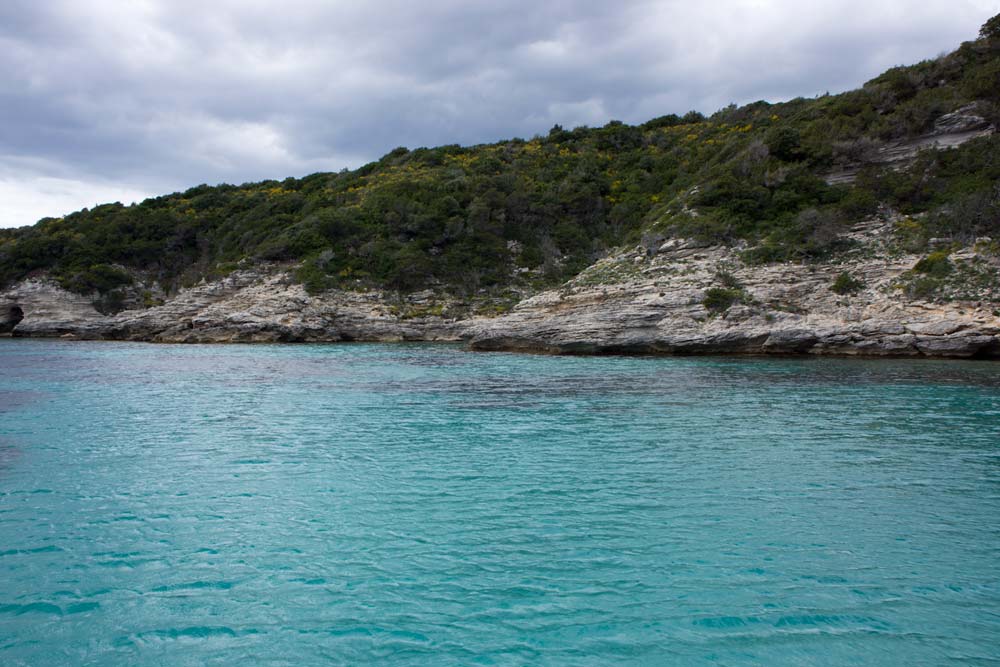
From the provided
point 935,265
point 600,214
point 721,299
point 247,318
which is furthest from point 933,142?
point 247,318

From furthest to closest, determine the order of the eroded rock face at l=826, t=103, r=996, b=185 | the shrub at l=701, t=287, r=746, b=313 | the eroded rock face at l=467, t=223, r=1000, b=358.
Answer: the eroded rock face at l=826, t=103, r=996, b=185, the shrub at l=701, t=287, r=746, b=313, the eroded rock face at l=467, t=223, r=1000, b=358

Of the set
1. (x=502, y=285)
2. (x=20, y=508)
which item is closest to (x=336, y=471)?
(x=20, y=508)

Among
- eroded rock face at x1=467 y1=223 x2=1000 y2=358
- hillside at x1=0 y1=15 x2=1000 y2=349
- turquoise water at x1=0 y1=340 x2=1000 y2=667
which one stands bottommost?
turquoise water at x1=0 y1=340 x2=1000 y2=667

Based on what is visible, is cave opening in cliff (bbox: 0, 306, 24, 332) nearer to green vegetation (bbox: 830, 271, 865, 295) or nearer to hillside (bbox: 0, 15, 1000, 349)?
hillside (bbox: 0, 15, 1000, 349)

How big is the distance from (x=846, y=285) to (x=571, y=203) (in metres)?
32.0

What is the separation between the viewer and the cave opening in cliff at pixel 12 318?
48.6m

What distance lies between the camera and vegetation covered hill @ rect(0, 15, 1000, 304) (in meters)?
32.8

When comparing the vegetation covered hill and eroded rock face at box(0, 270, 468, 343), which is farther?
eroded rock face at box(0, 270, 468, 343)

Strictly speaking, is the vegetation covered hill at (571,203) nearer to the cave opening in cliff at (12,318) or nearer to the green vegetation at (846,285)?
the green vegetation at (846,285)

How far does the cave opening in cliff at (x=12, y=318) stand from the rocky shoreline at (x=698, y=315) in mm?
12744

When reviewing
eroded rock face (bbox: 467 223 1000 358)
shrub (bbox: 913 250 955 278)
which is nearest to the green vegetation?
eroded rock face (bbox: 467 223 1000 358)

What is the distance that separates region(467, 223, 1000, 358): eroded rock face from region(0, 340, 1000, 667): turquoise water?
11564 mm

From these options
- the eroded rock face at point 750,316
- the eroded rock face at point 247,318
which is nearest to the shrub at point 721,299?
the eroded rock face at point 750,316

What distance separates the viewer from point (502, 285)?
49.2 meters
